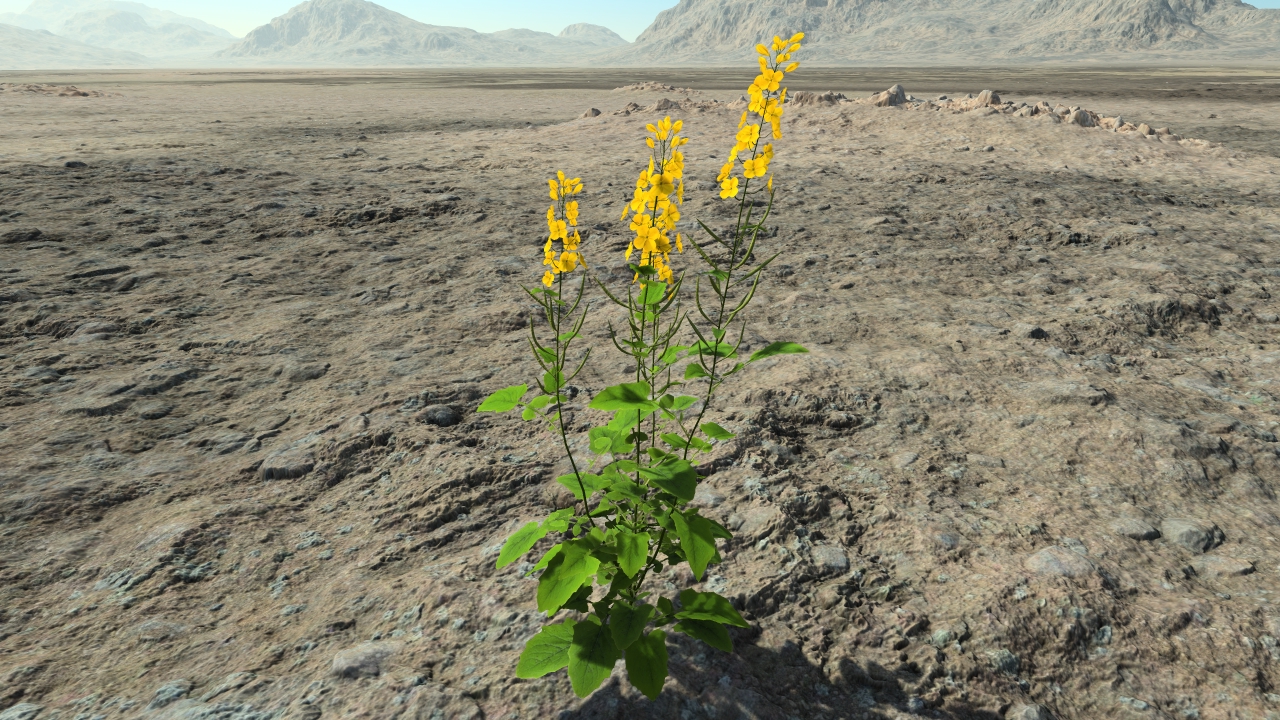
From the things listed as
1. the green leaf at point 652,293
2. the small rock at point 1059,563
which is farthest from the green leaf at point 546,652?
the small rock at point 1059,563

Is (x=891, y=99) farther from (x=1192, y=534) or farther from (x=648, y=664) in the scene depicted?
(x=648, y=664)

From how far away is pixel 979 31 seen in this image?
124125 mm

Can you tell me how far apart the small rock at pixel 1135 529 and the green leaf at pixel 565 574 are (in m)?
1.66

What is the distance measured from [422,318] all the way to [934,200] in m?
4.39

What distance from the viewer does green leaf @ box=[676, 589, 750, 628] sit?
1.44 meters

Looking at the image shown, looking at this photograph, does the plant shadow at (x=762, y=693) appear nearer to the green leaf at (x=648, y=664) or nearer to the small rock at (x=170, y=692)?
the green leaf at (x=648, y=664)

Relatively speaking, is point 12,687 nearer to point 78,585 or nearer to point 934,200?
point 78,585

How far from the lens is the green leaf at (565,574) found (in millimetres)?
1308

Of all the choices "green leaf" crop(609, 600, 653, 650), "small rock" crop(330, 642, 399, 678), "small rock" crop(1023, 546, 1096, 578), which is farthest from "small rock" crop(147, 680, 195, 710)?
"small rock" crop(1023, 546, 1096, 578)

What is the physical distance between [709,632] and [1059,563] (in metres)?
1.11

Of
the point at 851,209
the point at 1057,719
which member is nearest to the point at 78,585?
the point at 1057,719

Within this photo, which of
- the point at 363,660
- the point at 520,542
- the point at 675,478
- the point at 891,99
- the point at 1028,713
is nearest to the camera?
the point at 675,478

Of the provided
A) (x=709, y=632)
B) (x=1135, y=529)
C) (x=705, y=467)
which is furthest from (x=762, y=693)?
(x=1135, y=529)

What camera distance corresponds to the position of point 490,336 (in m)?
3.61
